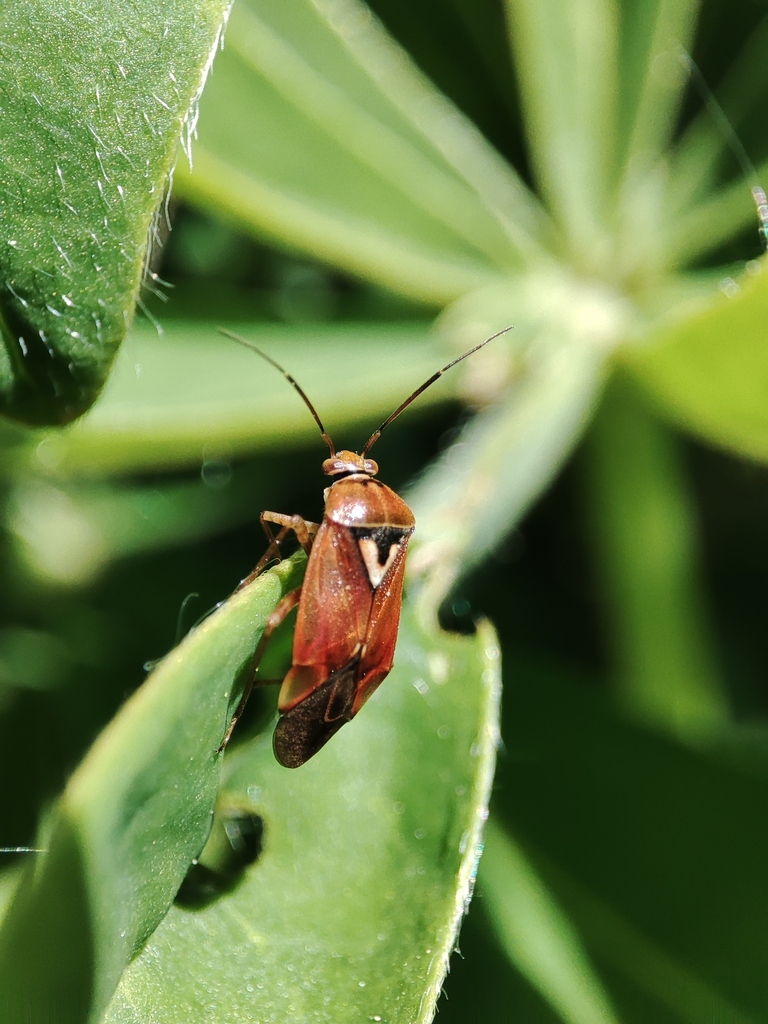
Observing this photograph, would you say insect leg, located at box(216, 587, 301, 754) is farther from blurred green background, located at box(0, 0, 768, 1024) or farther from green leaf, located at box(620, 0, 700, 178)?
green leaf, located at box(620, 0, 700, 178)

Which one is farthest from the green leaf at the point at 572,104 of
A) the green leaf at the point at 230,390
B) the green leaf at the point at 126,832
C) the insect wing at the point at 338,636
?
the green leaf at the point at 126,832

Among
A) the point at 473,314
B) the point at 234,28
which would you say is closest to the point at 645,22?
the point at 473,314

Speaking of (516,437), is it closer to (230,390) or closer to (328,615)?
(230,390)

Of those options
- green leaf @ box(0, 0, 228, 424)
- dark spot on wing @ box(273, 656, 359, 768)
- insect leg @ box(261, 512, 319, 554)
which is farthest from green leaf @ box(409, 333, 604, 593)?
green leaf @ box(0, 0, 228, 424)

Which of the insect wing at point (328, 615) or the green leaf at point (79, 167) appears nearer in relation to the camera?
the green leaf at point (79, 167)

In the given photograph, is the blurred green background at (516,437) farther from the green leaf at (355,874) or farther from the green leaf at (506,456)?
the green leaf at (355,874)

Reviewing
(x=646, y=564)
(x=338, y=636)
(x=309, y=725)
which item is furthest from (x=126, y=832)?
(x=646, y=564)

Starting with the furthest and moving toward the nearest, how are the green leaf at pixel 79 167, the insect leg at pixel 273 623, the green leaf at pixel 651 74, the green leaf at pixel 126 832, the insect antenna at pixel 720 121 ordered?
the green leaf at pixel 651 74 → the insect antenna at pixel 720 121 → the insect leg at pixel 273 623 → the green leaf at pixel 79 167 → the green leaf at pixel 126 832
